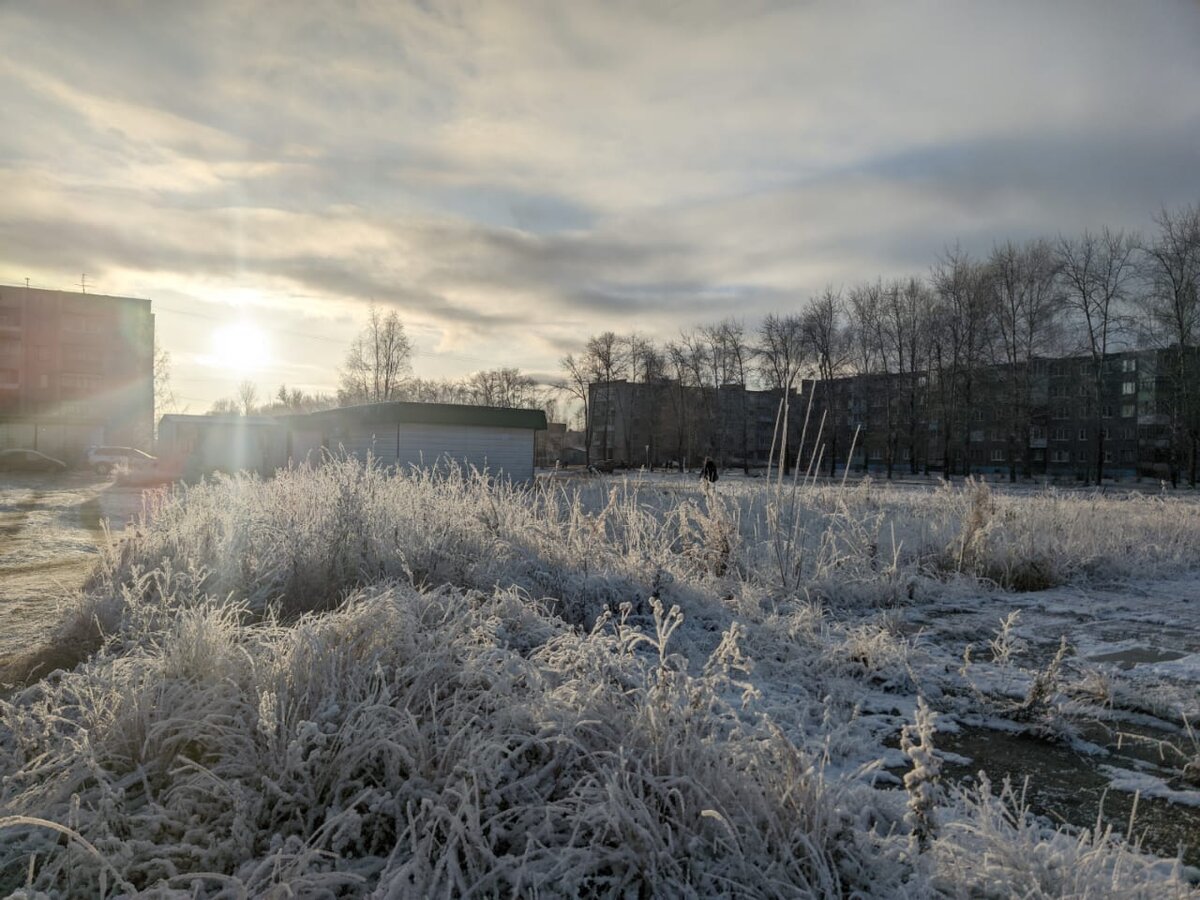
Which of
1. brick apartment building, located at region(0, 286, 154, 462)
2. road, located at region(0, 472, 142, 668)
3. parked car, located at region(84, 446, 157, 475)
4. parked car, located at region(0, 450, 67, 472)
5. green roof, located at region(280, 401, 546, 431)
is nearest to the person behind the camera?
road, located at region(0, 472, 142, 668)

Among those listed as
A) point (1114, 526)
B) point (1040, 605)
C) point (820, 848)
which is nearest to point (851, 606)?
point (1040, 605)

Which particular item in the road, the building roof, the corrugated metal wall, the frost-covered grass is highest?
the building roof

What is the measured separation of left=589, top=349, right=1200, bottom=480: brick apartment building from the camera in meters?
37.0

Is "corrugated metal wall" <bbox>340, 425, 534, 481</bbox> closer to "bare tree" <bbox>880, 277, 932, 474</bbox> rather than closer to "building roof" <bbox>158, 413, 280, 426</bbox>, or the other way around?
"building roof" <bbox>158, 413, 280, 426</bbox>

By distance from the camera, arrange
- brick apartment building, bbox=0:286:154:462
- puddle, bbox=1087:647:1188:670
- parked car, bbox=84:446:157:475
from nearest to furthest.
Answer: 1. puddle, bbox=1087:647:1188:670
2. parked car, bbox=84:446:157:475
3. brick apartment building, bbox=0:286:154:462

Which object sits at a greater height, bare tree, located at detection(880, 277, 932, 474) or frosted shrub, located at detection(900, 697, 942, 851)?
bare tree, located at detection(880, 277, 932, 474)

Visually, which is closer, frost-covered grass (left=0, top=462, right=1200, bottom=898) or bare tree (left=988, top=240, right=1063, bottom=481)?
frost-covered grass (left=0, top=462, right=1200, bottom=898)

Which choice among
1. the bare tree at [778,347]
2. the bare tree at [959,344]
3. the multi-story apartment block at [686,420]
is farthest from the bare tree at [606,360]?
the bare tree at [959,344]

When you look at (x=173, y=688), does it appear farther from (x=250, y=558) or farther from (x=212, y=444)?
(x=212, y=444)

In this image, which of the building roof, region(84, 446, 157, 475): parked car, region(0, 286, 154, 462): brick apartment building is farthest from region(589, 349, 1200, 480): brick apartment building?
region(0, 286, 154, 462): brick apartment building

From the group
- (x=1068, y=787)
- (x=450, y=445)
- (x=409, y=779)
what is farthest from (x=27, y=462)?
(x=1068, y=787)

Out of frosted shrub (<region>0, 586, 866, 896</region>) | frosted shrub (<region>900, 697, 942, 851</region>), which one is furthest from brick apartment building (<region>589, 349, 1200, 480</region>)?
frosted shrub (<region>900, 697, 942, 851</region>)

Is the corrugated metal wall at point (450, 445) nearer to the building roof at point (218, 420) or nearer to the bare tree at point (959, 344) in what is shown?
the building roof at point (218, 420)

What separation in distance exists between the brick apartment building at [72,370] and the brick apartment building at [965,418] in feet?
124
